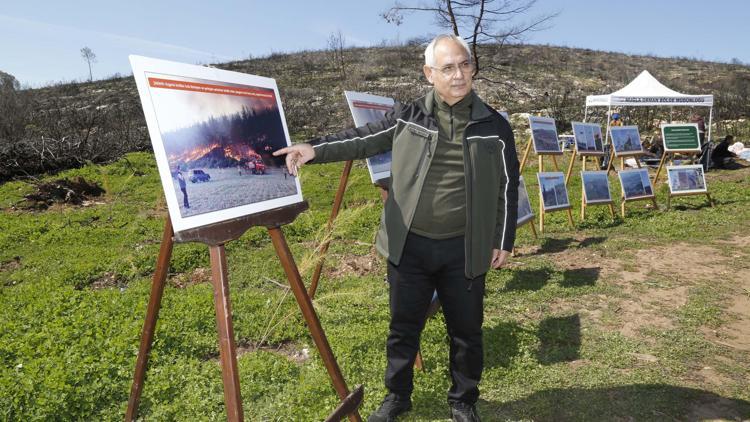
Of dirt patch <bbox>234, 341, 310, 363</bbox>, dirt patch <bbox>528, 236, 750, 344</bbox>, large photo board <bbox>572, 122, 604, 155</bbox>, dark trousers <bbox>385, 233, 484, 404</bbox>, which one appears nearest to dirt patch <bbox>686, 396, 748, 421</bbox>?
dirt patch <bbox>528, 236, 750, 344</bbox>

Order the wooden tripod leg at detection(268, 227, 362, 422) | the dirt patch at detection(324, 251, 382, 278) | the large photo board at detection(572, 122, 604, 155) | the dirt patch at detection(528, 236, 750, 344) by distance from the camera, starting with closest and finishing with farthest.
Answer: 1. the wooden tripod leg at detection(268, 227, 362, 422)
2. the dirt patch at detection(528, 236, 750, 344)
3. the dirt patch at detection(324, 251, 382, 278)
4. the large photo board at detection(572, 122, 604, 155)

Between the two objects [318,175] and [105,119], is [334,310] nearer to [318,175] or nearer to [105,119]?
[318,175]

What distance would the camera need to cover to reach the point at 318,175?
14.7 metres

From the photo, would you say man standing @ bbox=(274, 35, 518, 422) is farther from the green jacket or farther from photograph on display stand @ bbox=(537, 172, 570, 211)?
photograph on display stand @ bbox=(537, 172, 570, 211)

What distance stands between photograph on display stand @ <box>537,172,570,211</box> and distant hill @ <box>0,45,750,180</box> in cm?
1220

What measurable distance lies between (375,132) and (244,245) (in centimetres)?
554

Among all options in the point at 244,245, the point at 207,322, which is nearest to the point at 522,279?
the point at 207,322

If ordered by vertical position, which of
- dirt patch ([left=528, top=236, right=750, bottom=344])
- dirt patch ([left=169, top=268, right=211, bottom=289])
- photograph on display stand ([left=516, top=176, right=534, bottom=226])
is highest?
photograph on display stand ([left=516, top=176, right=534, bottom=226])

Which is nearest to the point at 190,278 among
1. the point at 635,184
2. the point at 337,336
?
the point at 337,336

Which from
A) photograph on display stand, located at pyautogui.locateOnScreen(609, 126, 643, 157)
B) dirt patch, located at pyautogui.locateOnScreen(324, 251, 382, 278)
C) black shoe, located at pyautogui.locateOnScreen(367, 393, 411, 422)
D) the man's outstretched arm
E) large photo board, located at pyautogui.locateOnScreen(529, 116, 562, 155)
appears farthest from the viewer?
photograph on display stand, located at pyautogui.locateOnScreen(609, 126, 643, 157)

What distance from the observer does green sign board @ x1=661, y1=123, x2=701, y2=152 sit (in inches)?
440

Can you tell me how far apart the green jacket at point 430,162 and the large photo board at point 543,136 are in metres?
5.73

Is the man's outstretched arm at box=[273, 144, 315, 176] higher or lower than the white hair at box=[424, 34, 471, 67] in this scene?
lower

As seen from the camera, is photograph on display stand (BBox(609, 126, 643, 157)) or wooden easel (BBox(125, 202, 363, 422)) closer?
wooden easel (BBox(125, 202, 363, 422))
